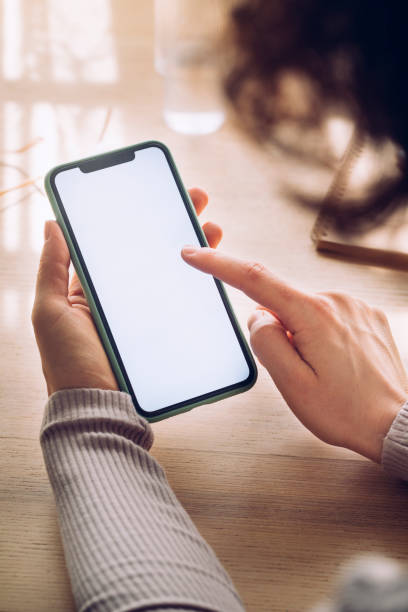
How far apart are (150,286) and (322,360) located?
7.6 inches

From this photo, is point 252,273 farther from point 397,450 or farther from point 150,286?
point 397,450

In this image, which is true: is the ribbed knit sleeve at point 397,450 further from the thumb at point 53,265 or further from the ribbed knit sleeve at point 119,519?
the thumb at point 53,265

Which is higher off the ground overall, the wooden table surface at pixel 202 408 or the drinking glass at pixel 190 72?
the drinking glass at pixel 190 72

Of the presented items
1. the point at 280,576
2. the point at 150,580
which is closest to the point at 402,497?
the point at 280,576

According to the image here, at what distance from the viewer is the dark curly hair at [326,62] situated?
31 centimetres

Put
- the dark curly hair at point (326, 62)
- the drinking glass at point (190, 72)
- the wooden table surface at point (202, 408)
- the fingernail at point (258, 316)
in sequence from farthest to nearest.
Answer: the drinking glass at point (190, 72) → the fingernail at point (258, 316) → the wooden table surface at point (202, 408) → the dark curly hair at point (326, 62)

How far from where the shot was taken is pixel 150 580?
403mm

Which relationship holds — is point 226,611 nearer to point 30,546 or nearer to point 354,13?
point 30,546

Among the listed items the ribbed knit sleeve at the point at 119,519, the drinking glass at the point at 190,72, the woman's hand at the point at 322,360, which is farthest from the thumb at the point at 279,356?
the drinking glass at the point at 190,72

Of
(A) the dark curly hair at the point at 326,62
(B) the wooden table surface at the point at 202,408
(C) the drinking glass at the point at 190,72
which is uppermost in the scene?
(A) the dark curly hair at the point at 326,62

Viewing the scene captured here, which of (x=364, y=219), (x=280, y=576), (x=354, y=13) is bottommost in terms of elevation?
(x=280, y=576)

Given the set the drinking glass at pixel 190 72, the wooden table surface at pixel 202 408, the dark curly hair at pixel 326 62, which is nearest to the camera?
the dark curly hair at pixel 326 62

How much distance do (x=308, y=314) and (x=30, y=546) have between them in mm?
330

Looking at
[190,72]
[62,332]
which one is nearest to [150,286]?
[62,332]
